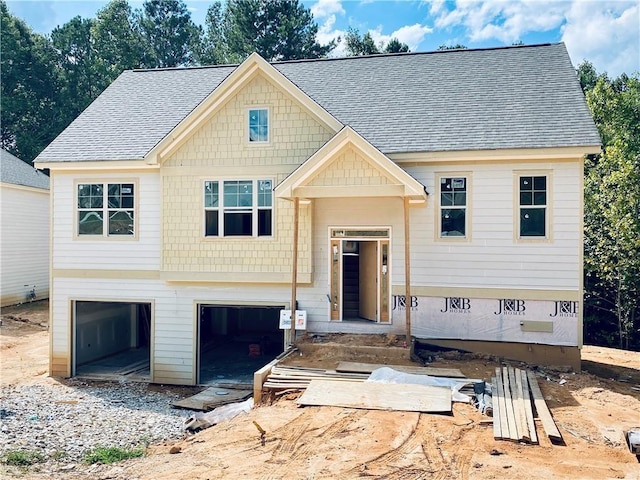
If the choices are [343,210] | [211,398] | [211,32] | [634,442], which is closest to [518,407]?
[634,442]

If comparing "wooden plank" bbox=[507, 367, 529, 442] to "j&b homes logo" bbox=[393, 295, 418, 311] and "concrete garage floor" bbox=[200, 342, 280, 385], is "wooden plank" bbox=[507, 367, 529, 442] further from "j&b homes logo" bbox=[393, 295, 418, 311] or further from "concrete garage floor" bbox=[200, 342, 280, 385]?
"concrete garage floor" bbox=[200, 342, 280, 385]

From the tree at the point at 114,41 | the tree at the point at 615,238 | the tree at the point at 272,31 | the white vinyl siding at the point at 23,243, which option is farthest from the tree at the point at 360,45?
the white vinyl siding at the point at 23,243

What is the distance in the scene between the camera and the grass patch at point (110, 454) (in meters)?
8.21

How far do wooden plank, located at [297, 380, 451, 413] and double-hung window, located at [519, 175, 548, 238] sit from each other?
15.9ft

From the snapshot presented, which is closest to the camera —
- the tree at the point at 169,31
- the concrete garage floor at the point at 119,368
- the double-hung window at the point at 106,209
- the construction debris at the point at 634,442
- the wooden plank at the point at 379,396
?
the construction debris at the point at 634,442

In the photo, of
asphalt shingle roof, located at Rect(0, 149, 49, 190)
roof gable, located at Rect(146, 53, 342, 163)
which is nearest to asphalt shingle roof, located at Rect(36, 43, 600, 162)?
roof gable, located at Rect(146, 53, 342, 163)

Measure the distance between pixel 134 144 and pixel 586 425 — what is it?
12.4 meters

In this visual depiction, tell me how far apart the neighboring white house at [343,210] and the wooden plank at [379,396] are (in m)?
2.94

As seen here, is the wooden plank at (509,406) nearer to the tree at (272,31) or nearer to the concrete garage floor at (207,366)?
the concrete garage floor at (207,366)

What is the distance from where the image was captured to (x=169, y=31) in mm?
45500

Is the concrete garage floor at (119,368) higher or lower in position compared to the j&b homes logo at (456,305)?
lower

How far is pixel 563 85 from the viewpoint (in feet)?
45.1

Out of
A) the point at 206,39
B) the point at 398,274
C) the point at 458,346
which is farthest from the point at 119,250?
the point at 206,39

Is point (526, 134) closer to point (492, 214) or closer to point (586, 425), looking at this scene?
point (492, 214)
